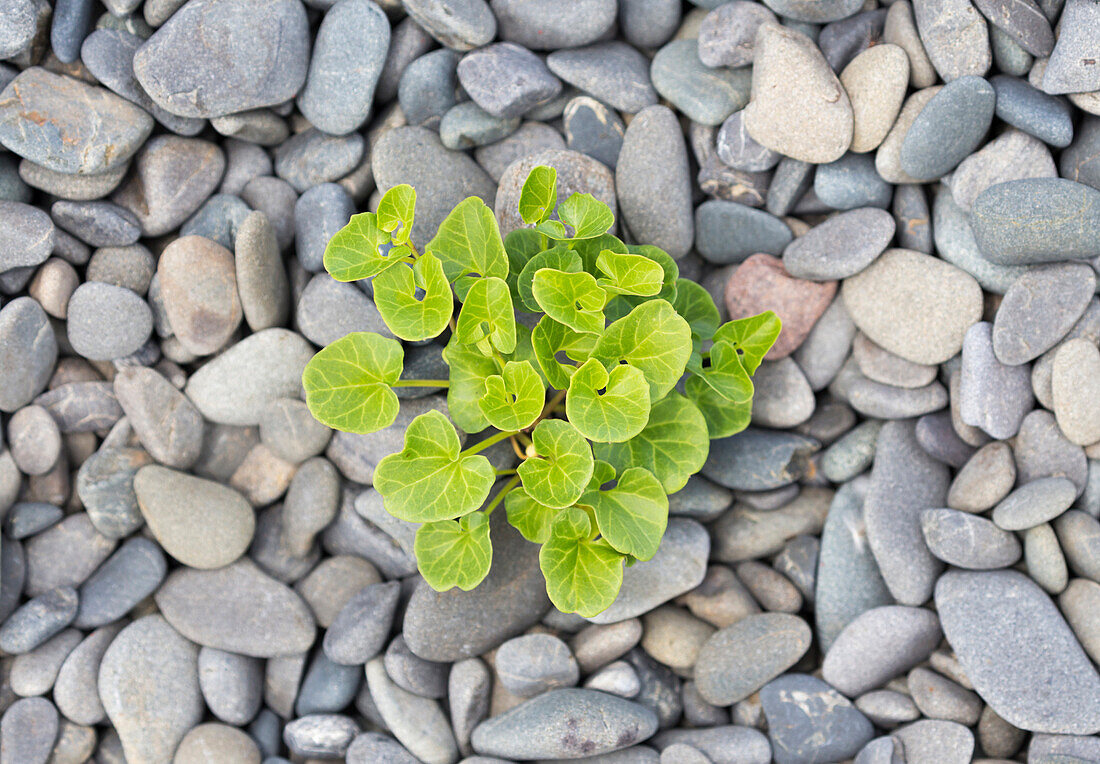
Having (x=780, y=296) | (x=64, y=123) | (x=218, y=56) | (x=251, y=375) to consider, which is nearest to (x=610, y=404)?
(x=780, y=296)

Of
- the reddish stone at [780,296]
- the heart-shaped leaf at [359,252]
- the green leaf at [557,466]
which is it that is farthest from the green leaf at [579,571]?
the reddish stone at [780,296]

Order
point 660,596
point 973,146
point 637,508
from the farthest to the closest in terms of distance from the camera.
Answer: point 660,596
point 973,146
point 637,508

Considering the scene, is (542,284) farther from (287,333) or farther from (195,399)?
(195,399)

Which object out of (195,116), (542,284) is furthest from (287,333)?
(542,284)

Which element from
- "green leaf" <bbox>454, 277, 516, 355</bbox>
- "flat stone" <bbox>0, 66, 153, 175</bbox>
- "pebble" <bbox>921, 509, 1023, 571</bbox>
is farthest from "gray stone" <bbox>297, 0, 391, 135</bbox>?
"pebble" <bbox>921, 509, 1023, 571</bbox>

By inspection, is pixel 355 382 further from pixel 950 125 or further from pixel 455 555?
pixel 950 125

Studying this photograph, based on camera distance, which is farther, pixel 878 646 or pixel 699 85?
pixel 699 85

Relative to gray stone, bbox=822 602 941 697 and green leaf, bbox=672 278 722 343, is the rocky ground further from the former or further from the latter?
green leaf, bbox=672 278 722 343
